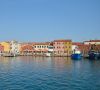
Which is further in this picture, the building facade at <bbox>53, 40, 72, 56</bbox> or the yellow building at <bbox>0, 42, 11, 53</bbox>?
the yellow building at <bbox>0, 42, 11, 53</bbox>

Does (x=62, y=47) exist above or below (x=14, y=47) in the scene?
below

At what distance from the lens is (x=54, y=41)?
391 ft

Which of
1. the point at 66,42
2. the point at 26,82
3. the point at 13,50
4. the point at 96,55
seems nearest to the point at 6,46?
the point at 13,50

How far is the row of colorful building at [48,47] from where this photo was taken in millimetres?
116562

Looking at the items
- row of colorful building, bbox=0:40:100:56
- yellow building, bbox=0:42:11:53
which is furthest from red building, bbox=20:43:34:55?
yellow building, bbox=0:42:11:53

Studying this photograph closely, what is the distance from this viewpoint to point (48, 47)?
12106 centimetres

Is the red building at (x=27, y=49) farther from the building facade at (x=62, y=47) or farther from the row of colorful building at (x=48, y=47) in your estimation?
the building facade at (x=62, y=47)

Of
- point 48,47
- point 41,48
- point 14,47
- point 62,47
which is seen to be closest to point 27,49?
point 14,47

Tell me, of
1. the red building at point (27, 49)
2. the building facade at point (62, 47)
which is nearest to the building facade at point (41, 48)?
the red building at point (27, 49)

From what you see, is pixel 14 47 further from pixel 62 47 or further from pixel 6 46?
pixel 62 47

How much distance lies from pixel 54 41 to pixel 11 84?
3576 inches

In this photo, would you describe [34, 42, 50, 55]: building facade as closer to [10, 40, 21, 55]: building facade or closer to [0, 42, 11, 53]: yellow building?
[10, 40, 21, 55]: building facade

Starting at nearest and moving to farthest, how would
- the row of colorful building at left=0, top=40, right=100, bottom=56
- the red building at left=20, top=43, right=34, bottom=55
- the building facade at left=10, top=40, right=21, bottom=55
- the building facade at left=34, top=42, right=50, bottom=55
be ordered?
the row of colorful building at left=0, top=40, right=100, bottom=56 < the building facade at left=34, top=42, right=50, bottom=55 < the red building at left=20, top=43, right=34, bottom=55 < the building facade at left=10, top=40, right=21, bottom=55

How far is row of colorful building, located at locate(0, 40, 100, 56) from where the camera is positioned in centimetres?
11656
